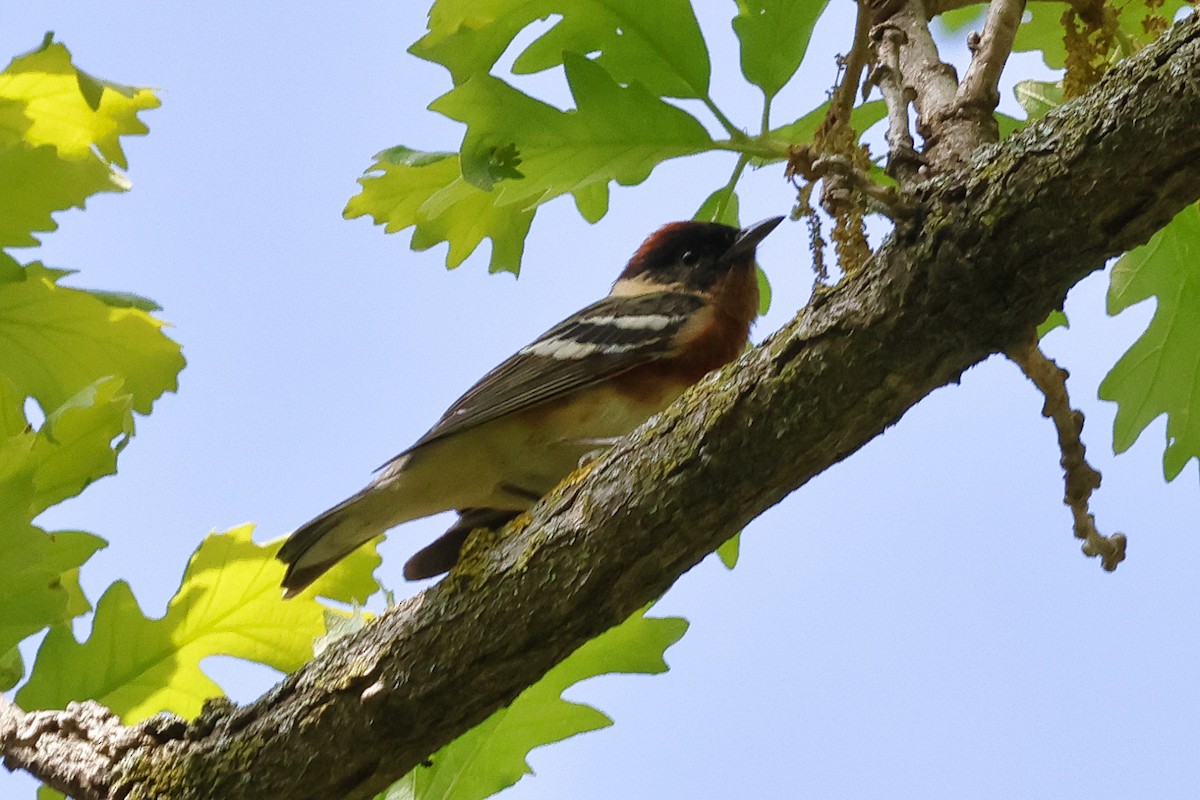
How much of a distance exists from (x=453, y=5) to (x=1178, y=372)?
1.60 m

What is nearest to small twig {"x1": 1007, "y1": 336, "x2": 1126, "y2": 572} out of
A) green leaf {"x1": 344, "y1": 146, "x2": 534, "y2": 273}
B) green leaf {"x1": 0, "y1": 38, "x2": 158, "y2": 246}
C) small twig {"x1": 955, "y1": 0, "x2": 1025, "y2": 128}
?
small twig {"x1": 955, "y1": 0, "x2": 1025, "y2": 128}

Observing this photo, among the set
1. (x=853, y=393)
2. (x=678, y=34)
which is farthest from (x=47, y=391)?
(x=853, y=393)

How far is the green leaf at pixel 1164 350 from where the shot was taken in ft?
7.44

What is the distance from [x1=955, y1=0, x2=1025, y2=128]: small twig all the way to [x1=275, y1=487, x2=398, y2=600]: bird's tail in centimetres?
157

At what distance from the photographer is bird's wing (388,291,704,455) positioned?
9.52 ft

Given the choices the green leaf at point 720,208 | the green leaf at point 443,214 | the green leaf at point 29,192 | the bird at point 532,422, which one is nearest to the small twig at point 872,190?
the green leaf at point 720,208

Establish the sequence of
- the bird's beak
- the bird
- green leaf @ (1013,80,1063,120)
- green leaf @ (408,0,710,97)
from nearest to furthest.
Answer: green leaf @ (408,0,710,97), green leaf @ (1013,80,1063,120), the bird, the bird's beak

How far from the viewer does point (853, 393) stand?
1689 mm

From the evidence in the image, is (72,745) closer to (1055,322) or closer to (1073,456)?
(1073,456)

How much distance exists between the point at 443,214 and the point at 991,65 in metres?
1.21

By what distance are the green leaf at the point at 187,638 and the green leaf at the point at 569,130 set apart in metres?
1.00

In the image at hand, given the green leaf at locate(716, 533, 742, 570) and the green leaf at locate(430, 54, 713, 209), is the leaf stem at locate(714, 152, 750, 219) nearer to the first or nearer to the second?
the green leaf at locate(430, 54, 713, 209)

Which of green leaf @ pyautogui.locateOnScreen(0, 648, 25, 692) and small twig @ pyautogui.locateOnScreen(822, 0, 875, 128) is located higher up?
small twig @ pyautogui.locateOnScreen(822, 0, 875, 128)

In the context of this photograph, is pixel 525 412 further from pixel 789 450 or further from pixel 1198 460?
pixel 1198 460
